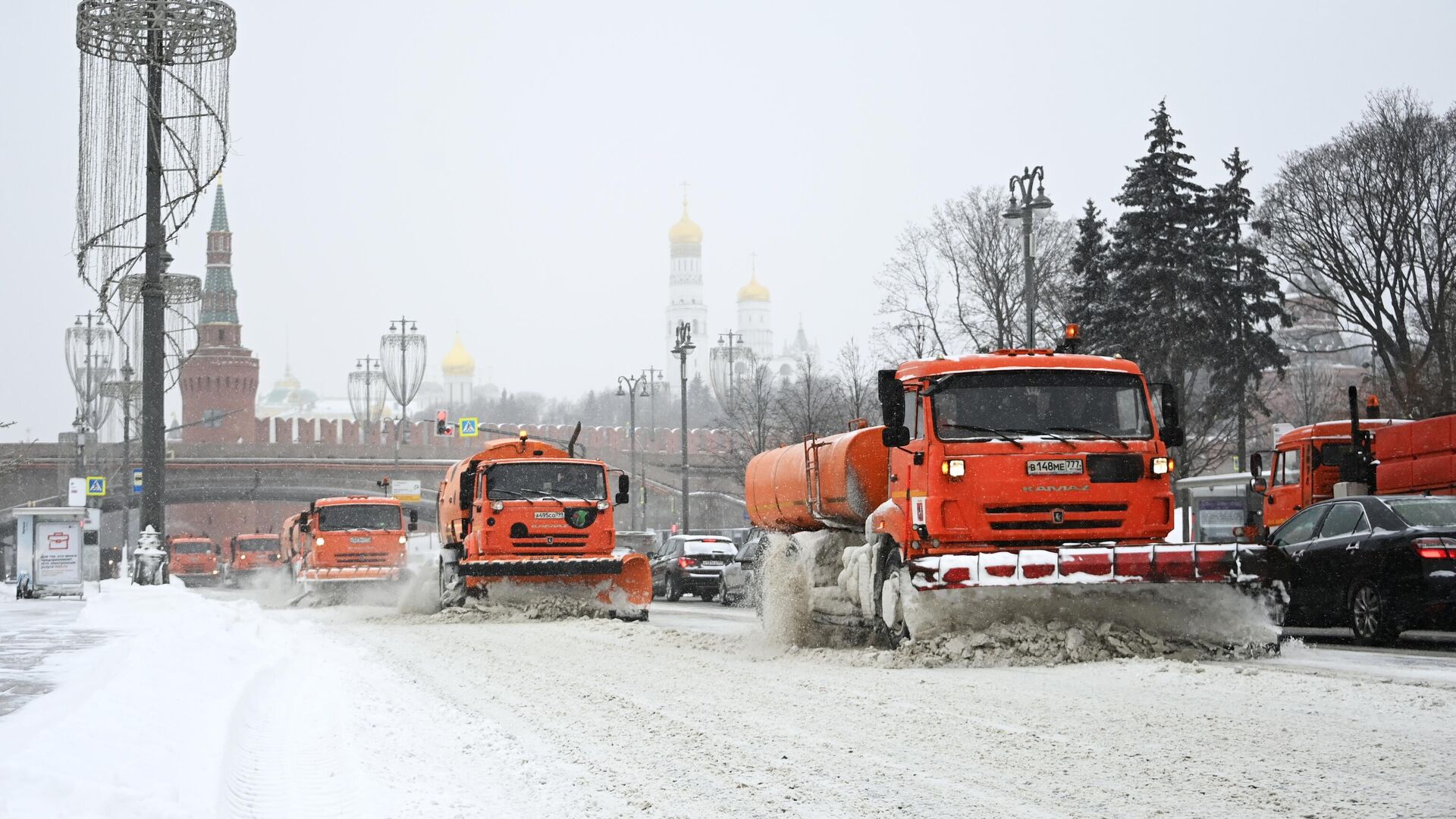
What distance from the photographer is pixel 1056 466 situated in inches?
511

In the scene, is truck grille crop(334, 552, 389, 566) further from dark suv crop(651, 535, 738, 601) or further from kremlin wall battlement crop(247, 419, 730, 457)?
kremlin wall battlement crop(247, 419, 730, 457)

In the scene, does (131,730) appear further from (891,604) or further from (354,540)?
(354,540)

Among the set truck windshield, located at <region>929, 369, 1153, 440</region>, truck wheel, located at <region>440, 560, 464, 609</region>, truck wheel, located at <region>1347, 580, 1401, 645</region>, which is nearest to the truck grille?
truck wheel, located at <region>440, 560, 464, 609</region>

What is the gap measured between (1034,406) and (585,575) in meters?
10.1

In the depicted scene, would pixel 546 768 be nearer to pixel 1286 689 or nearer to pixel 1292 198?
pixel 1286 689

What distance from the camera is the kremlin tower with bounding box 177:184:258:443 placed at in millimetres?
122125

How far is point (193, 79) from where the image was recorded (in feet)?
86.6

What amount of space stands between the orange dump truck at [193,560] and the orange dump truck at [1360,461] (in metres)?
55.3

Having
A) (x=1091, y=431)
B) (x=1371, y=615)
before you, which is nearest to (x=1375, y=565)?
(x=1371, y=615)

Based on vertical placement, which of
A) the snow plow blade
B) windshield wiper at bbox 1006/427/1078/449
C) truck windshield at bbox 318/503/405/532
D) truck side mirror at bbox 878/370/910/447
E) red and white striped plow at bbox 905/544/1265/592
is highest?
truck side mirror at bbox 878/370/910/447

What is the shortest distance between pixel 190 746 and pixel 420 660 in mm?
7568

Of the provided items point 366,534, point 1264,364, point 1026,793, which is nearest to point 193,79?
point 366,534

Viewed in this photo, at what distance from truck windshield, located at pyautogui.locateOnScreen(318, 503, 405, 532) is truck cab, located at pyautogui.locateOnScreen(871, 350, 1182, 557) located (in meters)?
21.8

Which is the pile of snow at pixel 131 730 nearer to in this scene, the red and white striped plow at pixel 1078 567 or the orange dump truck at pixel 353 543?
the red and white striped plow at pixel 1078 567
